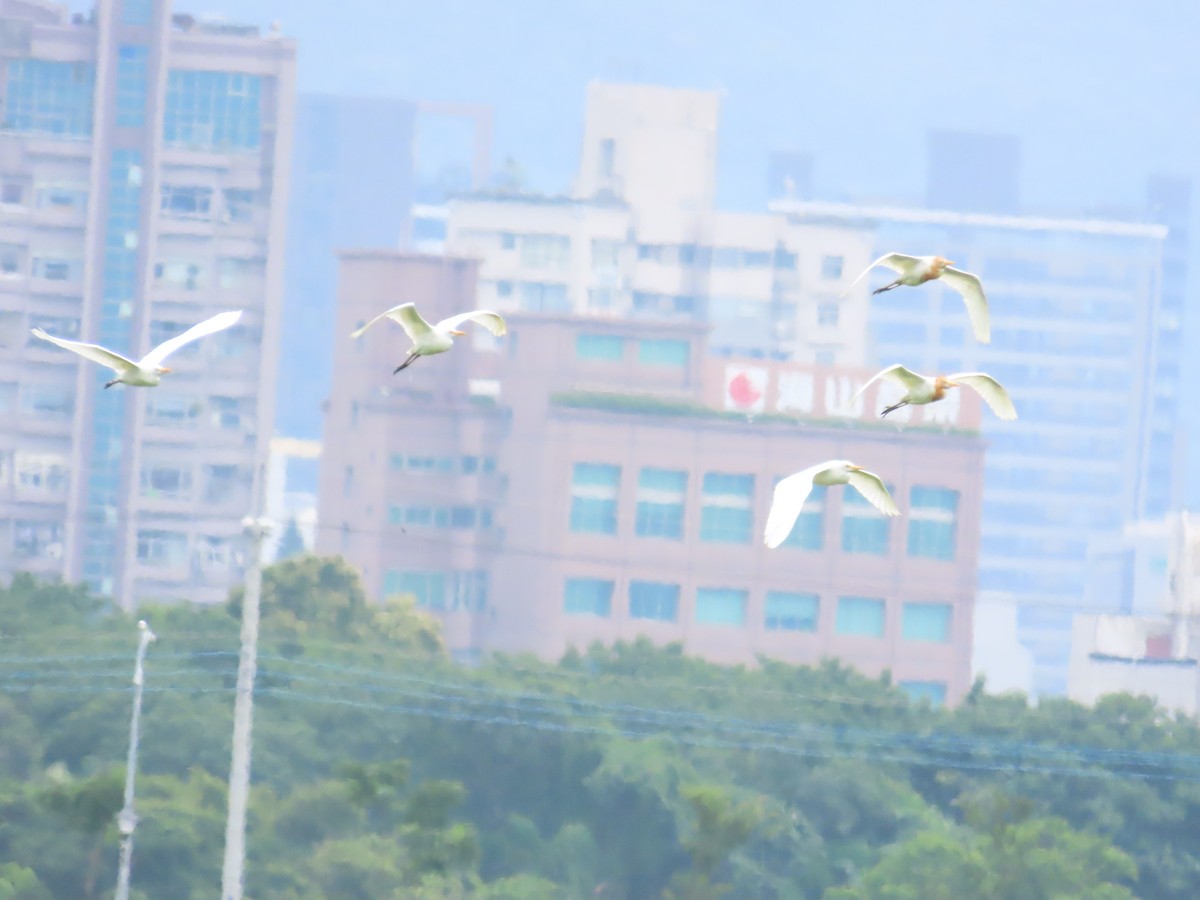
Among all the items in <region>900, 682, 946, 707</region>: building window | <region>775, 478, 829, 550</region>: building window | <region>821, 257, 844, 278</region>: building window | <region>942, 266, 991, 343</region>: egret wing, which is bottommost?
<region>900, 682, 946, 707</region>: building window

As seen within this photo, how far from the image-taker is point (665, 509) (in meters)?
105

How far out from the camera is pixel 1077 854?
152ft

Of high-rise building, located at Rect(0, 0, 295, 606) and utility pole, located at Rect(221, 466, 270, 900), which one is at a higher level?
high-rise building, located at Rect(0, 0, 295, 606)

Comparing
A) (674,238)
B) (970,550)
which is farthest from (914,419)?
(674,238)

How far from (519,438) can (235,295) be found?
30.3 m

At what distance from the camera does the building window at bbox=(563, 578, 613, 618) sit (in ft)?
343

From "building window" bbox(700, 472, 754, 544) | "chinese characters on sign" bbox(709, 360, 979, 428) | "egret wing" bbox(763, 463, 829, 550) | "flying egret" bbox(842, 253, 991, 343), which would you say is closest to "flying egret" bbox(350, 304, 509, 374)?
"egret wing" bbox(763, 463, 829, 550)

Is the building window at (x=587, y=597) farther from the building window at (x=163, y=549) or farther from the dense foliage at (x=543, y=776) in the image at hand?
the dense foliage at (x=543, y=776)

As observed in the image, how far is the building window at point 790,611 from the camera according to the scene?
105375 mm

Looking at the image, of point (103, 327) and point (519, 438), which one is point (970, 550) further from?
point (103, 327)

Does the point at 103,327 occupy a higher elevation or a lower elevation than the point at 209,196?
lower

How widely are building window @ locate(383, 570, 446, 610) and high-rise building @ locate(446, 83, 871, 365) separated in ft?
128

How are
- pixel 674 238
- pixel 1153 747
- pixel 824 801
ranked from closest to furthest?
pixel 824 801
pixel 1153 747
pixel 674 238

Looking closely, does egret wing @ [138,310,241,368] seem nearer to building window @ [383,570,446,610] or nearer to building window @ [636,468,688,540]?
building window @ [636,468,688,540]
